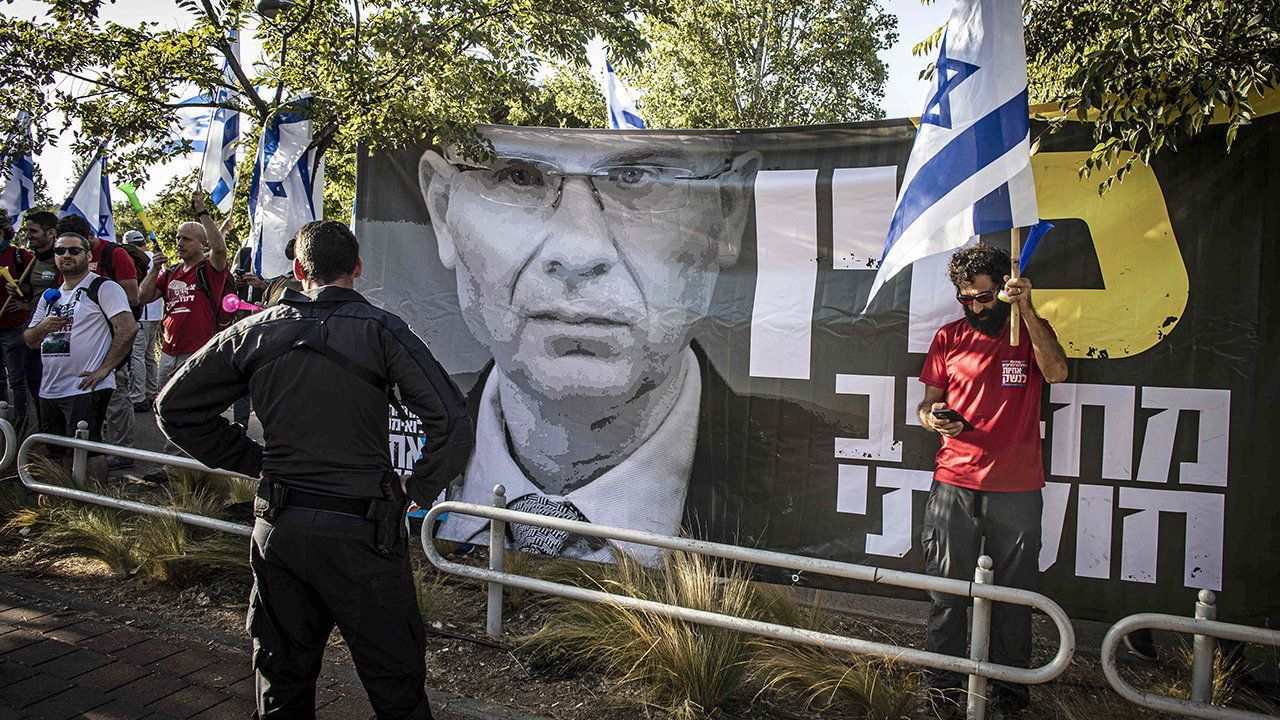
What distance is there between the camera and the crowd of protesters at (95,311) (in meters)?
6.67

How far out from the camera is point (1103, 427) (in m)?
4.45

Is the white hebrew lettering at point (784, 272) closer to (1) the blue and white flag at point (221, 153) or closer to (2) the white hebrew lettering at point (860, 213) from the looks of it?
(2) the white hebrew lettering at point (860, 213)

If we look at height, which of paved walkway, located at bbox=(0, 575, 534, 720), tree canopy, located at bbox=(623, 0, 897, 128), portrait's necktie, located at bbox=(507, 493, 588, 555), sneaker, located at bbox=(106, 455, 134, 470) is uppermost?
tree canopy, located at bbox=(623, 0, 897, 128)

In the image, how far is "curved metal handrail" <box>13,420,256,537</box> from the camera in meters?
5.30

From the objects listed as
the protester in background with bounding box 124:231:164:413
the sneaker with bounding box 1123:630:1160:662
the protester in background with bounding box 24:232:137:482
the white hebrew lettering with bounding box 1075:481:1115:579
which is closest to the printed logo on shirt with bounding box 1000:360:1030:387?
the white hebrew lettering with bounding box 1075:481:1115:579

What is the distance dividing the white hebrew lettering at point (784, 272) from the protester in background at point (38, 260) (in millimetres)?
6471

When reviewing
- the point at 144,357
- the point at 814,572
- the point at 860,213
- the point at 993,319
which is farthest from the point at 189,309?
the point at 993,319

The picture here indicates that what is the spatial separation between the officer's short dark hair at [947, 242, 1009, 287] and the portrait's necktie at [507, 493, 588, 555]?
264 centimetres

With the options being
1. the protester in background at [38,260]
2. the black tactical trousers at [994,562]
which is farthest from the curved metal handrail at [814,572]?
the protester in background at [38,260]

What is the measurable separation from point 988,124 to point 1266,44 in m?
1.25

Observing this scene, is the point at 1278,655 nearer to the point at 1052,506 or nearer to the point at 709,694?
the point at 1052,506

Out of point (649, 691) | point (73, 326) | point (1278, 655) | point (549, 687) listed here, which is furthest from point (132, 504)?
point (1278, 655)

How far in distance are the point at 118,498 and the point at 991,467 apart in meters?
5.42

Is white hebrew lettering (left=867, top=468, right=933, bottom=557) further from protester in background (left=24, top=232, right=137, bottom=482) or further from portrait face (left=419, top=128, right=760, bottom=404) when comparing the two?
protester in background (left=24, top=232, right=137, bottom=482)
